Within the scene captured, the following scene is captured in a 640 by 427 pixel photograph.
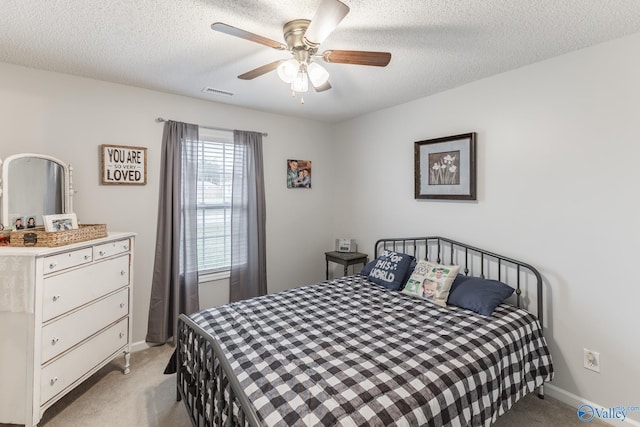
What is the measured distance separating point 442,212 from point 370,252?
1.12 meters

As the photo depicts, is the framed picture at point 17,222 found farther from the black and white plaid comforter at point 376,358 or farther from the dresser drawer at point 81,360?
the black and white plaid comforter at point 376,358

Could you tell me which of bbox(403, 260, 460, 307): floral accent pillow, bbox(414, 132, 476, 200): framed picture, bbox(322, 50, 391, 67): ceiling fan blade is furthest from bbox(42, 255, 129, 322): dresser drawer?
bbox(414, 132, 476, 200): framed picture

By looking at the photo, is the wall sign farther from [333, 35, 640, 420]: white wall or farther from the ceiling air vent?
[333, 35, 640, 420]: white wall

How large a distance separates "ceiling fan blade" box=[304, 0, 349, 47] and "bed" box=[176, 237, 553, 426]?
5.26 ft

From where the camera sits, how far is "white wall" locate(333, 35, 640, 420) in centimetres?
205

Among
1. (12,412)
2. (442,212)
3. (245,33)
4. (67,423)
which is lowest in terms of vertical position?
(67,423)

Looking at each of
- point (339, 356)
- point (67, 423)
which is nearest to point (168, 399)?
point (67, 423)

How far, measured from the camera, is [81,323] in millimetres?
2209

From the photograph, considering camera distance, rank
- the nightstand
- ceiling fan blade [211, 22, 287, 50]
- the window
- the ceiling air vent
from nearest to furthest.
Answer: ceiling fan blade [211, 22, 287, 50]
the ceiling air vent
the window
the nightstand

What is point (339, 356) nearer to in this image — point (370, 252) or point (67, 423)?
point (67, 423)

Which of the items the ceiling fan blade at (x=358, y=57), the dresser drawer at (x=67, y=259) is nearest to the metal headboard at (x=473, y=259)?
the ceiling fan blade at (x=358, y=57)

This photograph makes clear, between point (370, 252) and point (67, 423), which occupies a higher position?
point (370, 252)

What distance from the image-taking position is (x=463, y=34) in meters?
1.99
